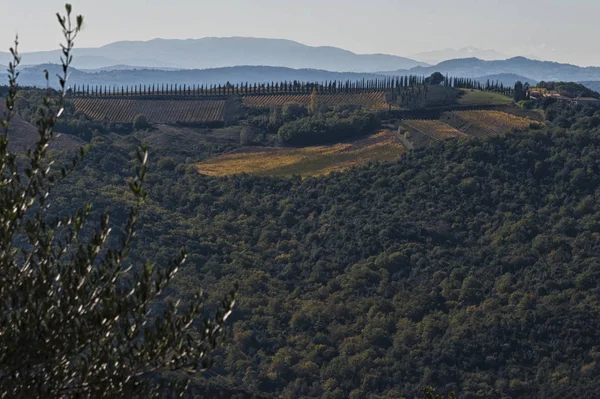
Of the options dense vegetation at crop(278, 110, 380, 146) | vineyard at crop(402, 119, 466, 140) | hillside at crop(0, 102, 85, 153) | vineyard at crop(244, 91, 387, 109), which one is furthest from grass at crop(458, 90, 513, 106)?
hillside at crop(0, 102, 85, 153)

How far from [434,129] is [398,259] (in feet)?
86.2

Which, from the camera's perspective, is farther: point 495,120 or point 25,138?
point 495,120

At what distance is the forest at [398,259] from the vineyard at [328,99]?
17.2 m

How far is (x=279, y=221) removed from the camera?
3460 inches

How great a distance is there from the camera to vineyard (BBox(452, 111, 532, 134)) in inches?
3799

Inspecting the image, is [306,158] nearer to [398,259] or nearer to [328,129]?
[328,129]

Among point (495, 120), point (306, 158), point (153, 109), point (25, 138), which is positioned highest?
point (495, 120)

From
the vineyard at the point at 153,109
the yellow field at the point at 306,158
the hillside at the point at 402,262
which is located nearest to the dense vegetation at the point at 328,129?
the yellow field at the point at 306,158

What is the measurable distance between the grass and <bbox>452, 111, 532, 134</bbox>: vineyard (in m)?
3.72

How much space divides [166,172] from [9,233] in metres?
85.9

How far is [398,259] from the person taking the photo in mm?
76438

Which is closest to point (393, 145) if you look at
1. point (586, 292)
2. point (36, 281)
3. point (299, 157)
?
point (299, 157)

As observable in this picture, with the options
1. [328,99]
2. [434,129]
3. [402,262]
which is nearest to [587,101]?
[434,129]

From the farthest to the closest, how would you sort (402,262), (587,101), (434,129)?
1. (587,101)
2. (434,129)
3. (402,262)
